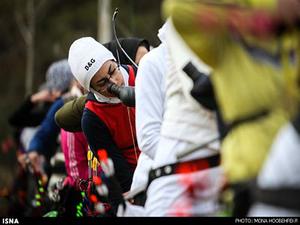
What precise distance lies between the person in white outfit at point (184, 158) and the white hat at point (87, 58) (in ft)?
6.91

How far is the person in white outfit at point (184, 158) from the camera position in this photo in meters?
5.36

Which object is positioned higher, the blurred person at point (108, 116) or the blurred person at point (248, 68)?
the blurred person at point (248, 68)

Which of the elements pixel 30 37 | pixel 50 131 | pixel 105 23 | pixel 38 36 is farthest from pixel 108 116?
pixel 38 36

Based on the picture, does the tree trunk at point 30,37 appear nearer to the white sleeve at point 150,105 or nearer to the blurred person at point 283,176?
the white sleeve at point 150,105

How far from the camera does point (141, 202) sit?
611 centimetres

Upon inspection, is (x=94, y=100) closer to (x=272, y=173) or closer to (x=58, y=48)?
(x=272, y=173)

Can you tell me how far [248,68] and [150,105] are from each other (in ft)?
5.24

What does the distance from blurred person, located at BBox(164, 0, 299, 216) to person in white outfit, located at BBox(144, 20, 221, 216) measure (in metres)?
0.58

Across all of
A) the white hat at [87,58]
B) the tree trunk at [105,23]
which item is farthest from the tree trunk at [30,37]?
the white hat at [87,58]

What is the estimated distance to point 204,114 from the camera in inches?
213

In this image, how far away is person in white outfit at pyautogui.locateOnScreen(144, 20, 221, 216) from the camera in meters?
5.36

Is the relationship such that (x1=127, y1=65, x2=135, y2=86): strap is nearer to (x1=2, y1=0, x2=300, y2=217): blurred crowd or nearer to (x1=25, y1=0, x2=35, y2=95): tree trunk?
(x1=2, y1=0, x2=300, y2=217): blurred crowd

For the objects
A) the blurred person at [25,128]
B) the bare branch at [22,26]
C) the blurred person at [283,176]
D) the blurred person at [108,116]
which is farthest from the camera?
the bare branch at [22,26]

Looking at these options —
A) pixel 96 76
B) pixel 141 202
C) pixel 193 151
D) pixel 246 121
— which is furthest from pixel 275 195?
pixel 96 76
